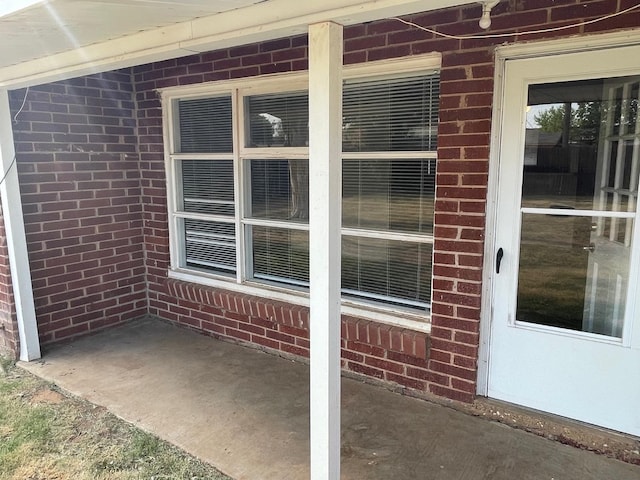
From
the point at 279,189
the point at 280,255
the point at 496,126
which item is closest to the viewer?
the point at 496,126

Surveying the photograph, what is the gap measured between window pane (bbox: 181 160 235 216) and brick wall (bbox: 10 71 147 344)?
55 centimetres

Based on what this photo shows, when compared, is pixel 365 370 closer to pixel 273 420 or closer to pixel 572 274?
pixel 273 420

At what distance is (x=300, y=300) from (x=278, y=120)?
1.38 metres

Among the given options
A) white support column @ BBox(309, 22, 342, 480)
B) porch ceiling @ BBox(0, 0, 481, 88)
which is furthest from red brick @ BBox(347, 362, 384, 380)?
porch ceiling @ BBox(0, 0, 481, 88)

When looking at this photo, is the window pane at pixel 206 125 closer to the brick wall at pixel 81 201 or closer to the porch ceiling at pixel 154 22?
the brick wall at pixel 81 201

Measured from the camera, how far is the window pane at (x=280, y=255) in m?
3.70

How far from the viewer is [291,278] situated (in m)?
3.76

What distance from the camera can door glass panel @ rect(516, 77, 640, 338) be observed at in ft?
8.02

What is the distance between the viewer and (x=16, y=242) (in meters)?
3.60

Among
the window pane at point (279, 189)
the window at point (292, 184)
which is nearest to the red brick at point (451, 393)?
the window at point (292, 184)

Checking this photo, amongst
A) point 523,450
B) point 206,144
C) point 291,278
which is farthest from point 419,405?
point 206,144

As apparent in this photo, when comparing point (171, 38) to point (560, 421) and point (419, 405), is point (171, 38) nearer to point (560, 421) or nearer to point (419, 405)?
point (419, 405)

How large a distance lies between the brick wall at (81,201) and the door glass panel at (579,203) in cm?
343

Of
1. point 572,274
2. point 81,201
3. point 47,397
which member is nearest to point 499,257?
point 572,274
